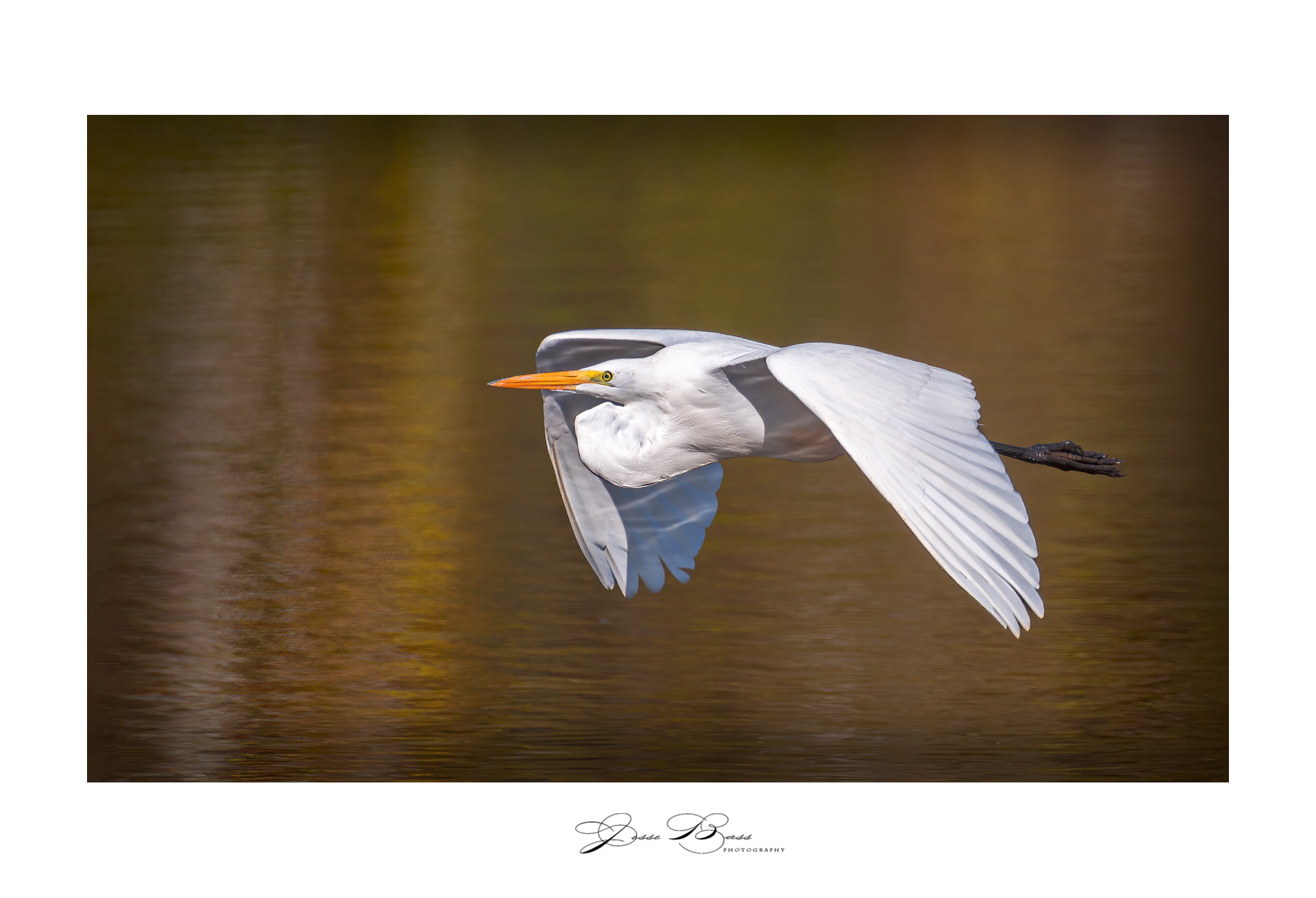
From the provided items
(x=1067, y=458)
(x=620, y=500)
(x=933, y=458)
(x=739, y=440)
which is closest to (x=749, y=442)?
(x=739, y=440)

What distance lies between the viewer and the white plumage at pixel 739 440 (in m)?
1.26

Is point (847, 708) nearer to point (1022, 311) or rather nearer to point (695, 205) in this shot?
point (1022, 311)

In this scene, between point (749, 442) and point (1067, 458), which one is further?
point (1067, 458)

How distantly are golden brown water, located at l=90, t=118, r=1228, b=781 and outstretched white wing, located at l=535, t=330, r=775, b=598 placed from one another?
0.23 ft

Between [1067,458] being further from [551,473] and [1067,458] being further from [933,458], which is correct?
[551,473]

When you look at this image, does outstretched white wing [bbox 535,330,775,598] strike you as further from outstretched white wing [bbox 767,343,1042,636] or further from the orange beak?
outstretched white wing [bbox 767,343,1042,636]

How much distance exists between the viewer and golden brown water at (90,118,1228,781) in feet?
6.48

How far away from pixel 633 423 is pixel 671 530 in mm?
317

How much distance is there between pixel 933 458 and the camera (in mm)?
1327

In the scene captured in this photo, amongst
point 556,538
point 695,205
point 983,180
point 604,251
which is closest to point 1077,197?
point 983,180

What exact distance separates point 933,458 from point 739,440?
0.49 meters

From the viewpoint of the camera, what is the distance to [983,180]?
210 centimetres

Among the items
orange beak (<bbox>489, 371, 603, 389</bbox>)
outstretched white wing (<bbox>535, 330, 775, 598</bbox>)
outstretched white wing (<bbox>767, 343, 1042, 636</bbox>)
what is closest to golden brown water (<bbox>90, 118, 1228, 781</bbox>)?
outstretched white wing (<bbox>535, 330, 775, 598</bbox>)

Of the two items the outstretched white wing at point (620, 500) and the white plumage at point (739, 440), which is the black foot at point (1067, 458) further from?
the outstretched white wing at point (620, 500)
